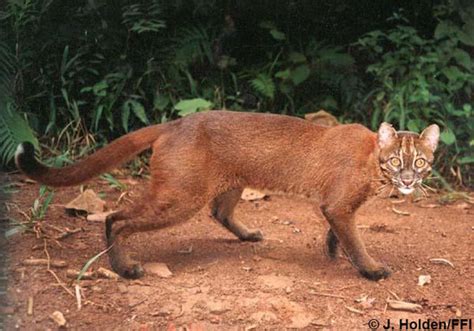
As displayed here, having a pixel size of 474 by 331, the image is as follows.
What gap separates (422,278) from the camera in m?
5.16

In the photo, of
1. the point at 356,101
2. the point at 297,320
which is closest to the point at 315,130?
the point at 297,320

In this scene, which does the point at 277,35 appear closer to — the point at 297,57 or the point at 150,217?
the point at 297,57

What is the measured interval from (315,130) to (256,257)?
0.97 meters

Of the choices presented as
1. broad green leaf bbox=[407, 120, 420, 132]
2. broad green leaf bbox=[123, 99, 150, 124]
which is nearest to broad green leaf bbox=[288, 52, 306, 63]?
broad green leaf bbox=[407, 120, 420, 132]

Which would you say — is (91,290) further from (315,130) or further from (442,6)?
(442,6)

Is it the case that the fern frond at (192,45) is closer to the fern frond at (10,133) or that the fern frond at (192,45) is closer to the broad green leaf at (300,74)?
the broad green leaf at (300,74)

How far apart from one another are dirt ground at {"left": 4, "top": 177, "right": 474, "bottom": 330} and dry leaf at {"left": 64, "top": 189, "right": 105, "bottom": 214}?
0.27 feet

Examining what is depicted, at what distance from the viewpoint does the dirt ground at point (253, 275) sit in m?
4.44

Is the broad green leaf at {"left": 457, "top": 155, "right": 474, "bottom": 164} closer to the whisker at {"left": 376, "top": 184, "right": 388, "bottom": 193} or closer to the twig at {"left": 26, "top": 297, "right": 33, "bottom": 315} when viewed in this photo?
the whisker at {"left": 376, "top": 184, "right": 388, "bottom": 193}

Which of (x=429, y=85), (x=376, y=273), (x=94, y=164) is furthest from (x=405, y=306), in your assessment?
(x=429, y=85)

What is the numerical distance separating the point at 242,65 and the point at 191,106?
1155 millimetres

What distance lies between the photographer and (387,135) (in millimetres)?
5066

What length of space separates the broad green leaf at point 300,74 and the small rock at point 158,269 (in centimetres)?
300

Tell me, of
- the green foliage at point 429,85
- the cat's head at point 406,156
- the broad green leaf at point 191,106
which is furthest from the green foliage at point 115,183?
the cat's head at point 406,156
